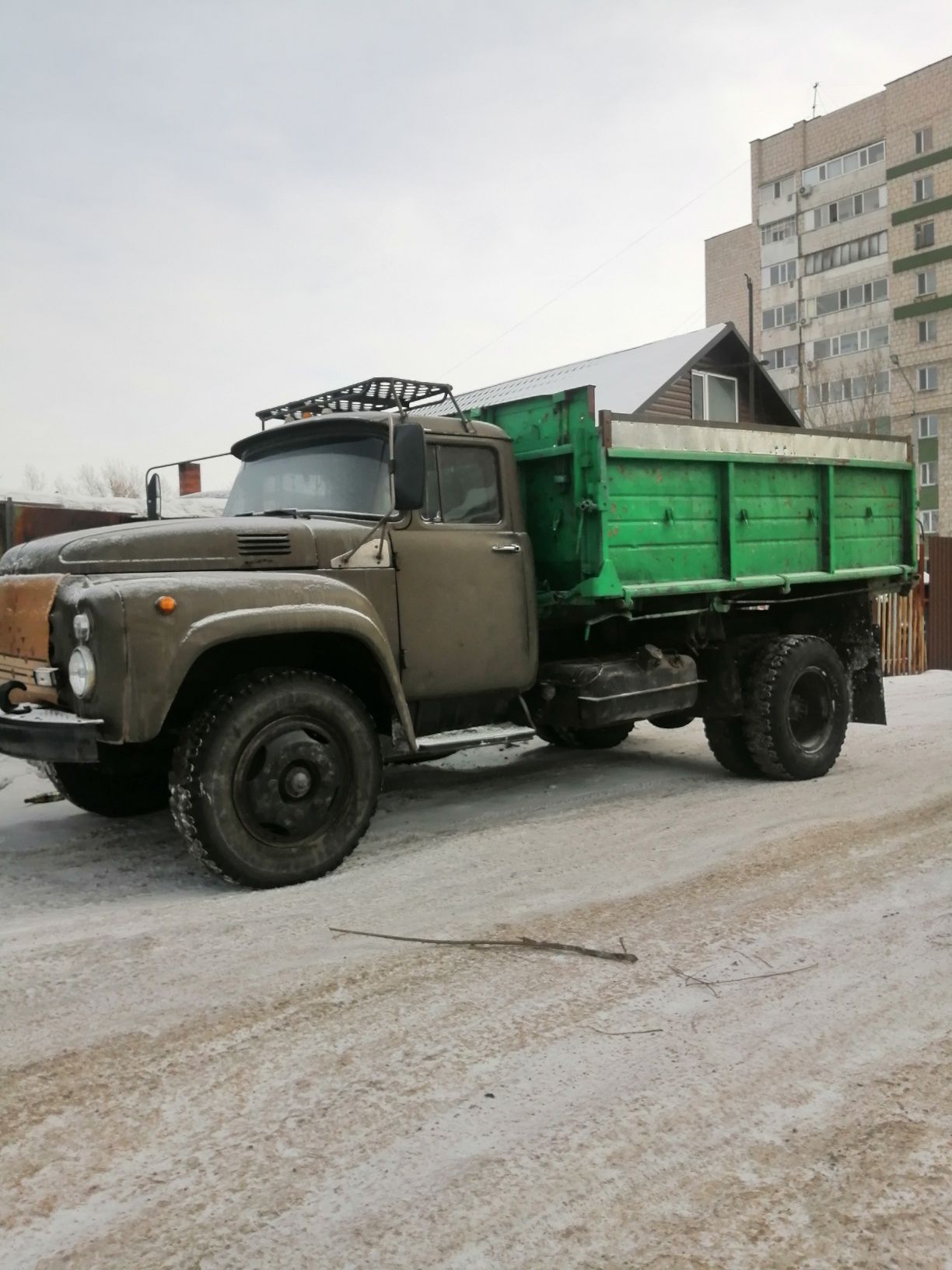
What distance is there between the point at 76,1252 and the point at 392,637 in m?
3.44

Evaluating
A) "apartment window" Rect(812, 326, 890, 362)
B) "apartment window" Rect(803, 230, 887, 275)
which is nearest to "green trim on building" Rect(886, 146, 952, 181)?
"apartment window" Rect(803, 230, 887, 275)

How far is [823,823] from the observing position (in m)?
5.76

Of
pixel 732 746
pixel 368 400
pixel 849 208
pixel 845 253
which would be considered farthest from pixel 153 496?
pixel 849 208

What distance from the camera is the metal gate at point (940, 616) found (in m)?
15.7

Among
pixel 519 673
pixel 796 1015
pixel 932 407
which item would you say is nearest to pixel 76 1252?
pixel 796 1015

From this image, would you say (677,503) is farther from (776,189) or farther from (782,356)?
(776,189)

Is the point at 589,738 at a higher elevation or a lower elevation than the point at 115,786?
lower

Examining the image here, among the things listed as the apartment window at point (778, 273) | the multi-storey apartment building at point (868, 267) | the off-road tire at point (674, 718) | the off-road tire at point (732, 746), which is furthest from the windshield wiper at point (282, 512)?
the apartment window at point (778, 273)

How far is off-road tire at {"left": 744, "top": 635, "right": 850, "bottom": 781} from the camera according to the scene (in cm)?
698

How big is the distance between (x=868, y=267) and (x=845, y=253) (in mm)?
1770

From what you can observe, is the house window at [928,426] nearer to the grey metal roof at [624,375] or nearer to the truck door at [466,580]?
the grey metal roof at [624,375]

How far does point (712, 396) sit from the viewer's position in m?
24.3

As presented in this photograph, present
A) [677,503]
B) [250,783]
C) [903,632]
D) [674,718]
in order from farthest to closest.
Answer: [903,632], [674,718], [677,503], [250,783]

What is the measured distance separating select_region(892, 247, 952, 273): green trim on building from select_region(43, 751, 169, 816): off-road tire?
161 feet
